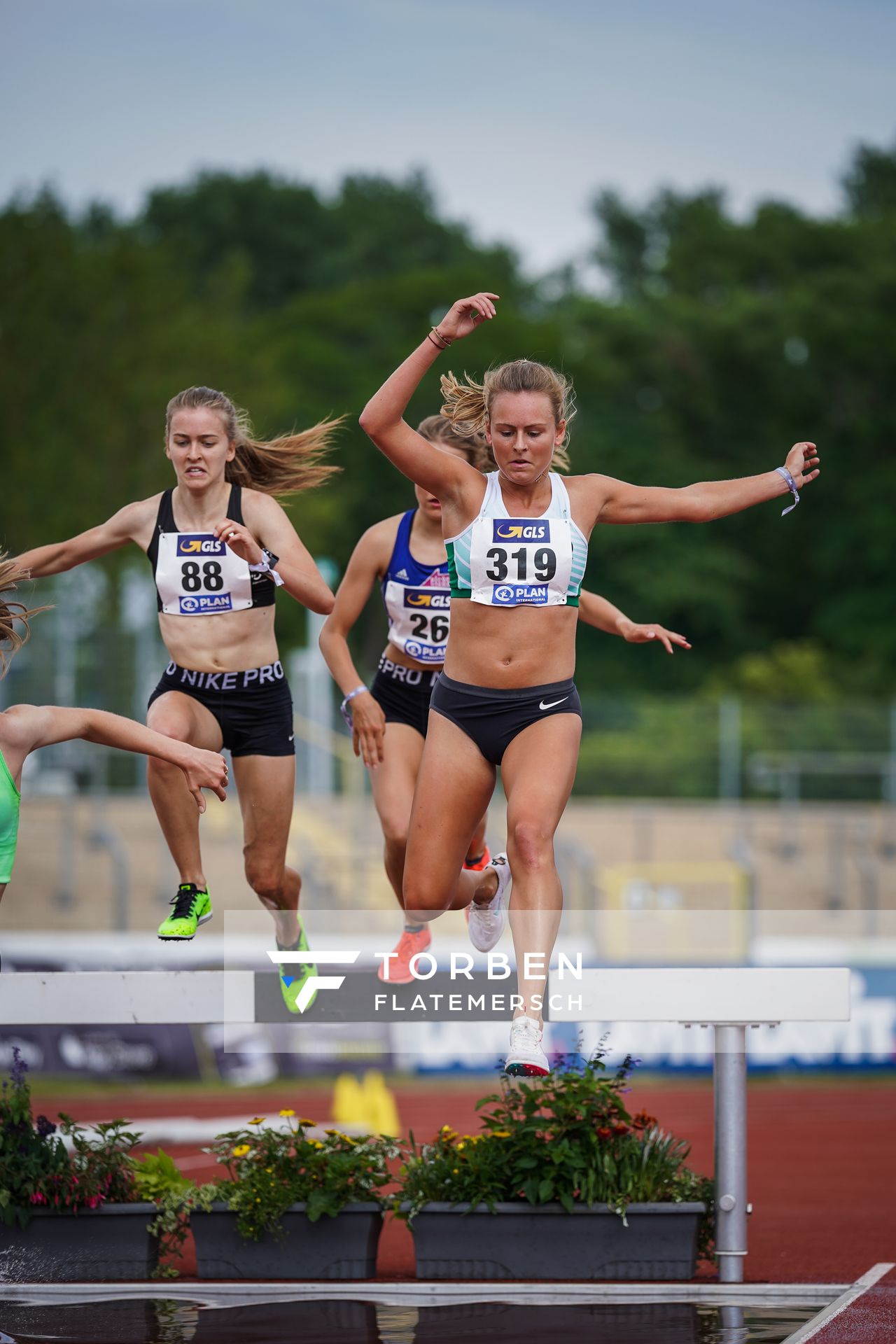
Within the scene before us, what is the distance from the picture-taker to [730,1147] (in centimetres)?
642

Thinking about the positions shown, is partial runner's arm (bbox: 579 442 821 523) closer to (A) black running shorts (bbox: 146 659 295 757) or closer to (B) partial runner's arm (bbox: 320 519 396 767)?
(B) partial runner's arm (bbox: 320 519 396 767)

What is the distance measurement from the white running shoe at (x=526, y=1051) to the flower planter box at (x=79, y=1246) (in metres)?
2.12

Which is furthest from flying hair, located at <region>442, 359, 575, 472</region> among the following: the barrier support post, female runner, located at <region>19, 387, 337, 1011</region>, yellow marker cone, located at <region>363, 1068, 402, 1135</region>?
yellow marker cone, located at <region>363, 1068, 402, 1135</region>

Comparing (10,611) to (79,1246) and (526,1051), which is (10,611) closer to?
(526,1051)

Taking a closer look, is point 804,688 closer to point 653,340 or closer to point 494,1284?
point 653,340

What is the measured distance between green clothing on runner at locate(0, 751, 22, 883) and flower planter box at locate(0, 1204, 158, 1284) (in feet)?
6.05

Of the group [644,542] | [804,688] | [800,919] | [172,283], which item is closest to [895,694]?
[804,688]

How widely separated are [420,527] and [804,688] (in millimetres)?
24835

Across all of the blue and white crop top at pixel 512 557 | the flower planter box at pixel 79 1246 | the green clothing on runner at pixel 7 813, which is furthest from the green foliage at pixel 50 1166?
the blue and white crop top at pixel 512 557

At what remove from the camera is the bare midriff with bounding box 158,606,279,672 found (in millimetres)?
6691

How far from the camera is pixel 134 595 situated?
28.2m

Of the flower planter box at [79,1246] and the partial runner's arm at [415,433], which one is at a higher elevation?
the partial runner's arm at [415,433]

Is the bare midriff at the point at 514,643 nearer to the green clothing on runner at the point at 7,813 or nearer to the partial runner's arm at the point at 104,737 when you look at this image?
the partial runner's arm at the point at 104,737

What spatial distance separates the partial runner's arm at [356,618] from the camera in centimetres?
688
